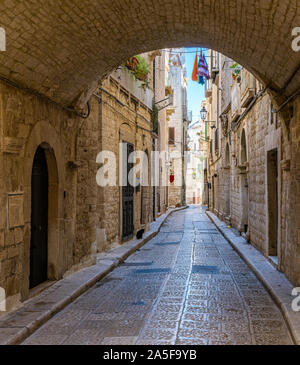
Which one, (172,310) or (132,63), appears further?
(132,63)

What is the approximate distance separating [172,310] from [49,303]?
1697mm

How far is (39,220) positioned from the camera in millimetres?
7262

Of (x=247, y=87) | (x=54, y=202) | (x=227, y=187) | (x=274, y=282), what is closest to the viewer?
(x=274, y=282)

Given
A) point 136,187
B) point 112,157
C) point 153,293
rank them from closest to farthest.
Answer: point 153,293 < point 112,157 < point 136,187

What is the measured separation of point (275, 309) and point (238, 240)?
742 centimetres

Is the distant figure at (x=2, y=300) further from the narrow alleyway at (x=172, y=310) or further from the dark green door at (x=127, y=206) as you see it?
the dark green door at (x=127, y=206)

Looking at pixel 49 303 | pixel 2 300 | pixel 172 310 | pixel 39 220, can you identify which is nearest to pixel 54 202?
pixel 39 220

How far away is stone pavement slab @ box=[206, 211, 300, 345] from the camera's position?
16.8 feet

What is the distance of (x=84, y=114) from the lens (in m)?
8.65

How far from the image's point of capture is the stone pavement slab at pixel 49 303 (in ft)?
15.8

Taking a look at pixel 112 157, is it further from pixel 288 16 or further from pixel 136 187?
pixel 288 16

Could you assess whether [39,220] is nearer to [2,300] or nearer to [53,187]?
[53,187]

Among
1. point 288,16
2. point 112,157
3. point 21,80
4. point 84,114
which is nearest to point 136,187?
point 112,157

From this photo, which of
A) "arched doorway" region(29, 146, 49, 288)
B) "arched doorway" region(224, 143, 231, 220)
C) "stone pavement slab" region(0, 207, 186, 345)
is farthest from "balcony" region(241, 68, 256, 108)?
"arched doorway" region(224, 143, 231, 220)
